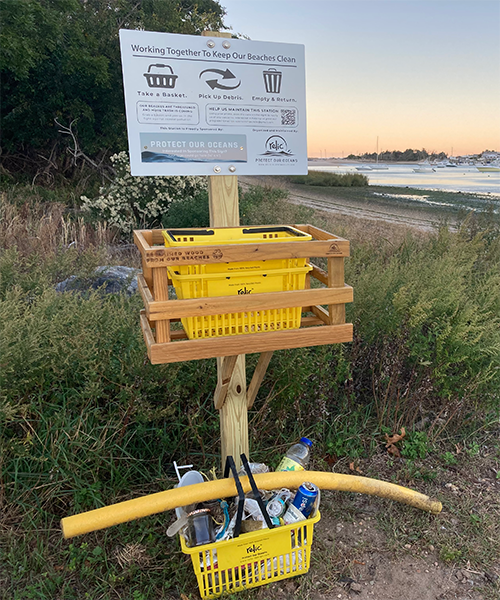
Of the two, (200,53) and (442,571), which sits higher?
(200,53)

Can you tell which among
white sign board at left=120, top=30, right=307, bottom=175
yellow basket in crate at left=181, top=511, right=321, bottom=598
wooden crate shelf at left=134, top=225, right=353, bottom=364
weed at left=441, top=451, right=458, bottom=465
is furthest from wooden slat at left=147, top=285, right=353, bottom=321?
weed at left=441, top=451, right=458, bottom=465

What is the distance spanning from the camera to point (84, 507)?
2496 mm

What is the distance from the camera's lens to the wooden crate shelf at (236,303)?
6.16 ft

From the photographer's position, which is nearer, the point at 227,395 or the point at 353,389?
the point at 227,395

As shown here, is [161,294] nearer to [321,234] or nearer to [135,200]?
[321,234]

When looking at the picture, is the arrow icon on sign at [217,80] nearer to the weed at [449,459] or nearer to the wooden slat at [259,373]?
the wooden slat at [259,373]

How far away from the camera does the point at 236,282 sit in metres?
2.02

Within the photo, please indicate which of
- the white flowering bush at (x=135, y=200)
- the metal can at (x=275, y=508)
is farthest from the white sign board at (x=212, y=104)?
the white flowering bush at (x=135, y=200)

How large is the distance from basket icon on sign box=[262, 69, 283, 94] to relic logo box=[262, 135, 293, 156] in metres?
0.22

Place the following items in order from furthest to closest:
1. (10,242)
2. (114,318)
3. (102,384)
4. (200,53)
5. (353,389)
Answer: (10,242) → (353,389) → (114,318) → (102,384) → (200,53)

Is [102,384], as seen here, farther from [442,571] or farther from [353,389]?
[442,571]

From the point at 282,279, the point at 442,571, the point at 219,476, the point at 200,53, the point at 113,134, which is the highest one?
the point at 113,134

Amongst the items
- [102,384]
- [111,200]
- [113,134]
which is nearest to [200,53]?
[102,384]

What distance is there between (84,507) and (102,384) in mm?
639
